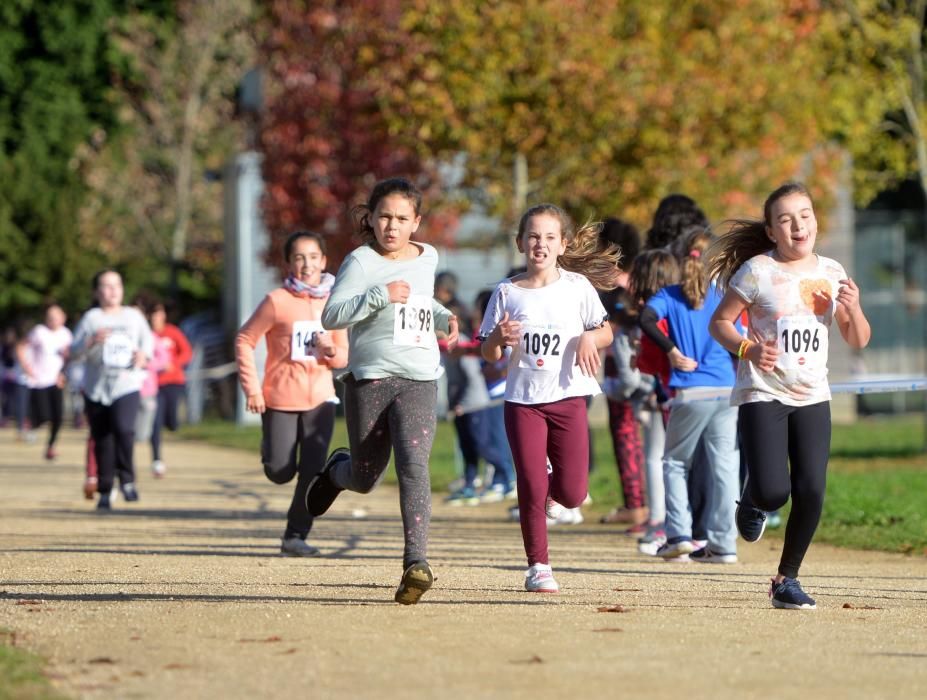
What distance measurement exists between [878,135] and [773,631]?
18.2m

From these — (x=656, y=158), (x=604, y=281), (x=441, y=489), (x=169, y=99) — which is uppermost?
(x=169, y=99)

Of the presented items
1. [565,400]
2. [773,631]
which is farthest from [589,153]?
[773,631]

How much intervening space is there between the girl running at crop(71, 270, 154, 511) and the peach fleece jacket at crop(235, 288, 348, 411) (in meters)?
3.76

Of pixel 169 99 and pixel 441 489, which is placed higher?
pixel 169 99

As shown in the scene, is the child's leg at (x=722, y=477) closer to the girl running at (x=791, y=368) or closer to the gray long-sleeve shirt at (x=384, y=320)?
the girl running at (x=791, y=368)

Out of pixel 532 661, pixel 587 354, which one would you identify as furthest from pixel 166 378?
pixel 532 661

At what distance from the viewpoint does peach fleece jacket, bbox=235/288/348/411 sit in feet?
35.4

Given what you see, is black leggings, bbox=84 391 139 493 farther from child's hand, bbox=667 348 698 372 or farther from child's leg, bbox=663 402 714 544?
child's hand, bbox=667 348 698 372

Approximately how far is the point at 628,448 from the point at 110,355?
4.08 metres

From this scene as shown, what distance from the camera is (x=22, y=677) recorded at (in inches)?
242

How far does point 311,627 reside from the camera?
7445mm

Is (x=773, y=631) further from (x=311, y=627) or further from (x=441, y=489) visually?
(x=441, y=489)

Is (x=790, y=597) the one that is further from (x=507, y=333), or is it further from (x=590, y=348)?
(x=507, y=333)

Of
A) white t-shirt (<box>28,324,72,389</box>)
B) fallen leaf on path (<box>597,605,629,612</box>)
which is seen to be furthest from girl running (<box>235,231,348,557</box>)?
white t-shirt (<box>28,324,72,389</box>)
